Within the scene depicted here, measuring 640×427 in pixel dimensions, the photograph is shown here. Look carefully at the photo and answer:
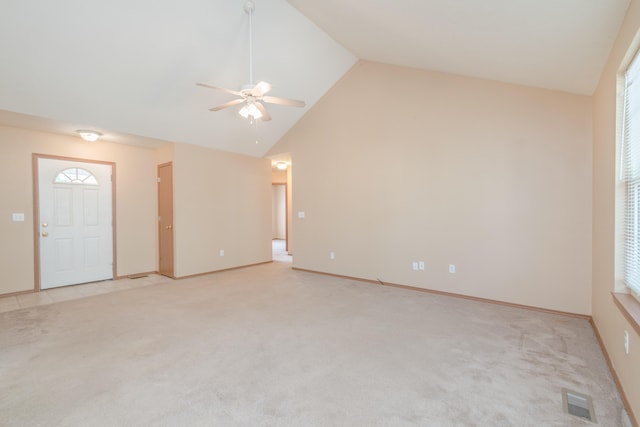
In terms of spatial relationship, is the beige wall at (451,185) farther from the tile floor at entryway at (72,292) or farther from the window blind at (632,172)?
the tile floor at entryway at (72,292)

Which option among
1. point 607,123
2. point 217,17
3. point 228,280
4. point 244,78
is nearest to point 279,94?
point 244,78

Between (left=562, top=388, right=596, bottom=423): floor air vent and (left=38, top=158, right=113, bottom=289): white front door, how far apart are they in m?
6.30

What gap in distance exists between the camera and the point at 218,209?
589cm

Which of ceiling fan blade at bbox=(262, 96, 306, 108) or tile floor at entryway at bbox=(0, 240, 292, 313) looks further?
tile floor at entryway at bbox=(0, 240, 292, 313)

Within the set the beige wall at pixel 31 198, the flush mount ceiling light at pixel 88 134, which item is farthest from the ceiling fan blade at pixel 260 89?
the beige wall at pixel 31 198

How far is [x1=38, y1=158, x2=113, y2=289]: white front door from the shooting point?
461 centimetres

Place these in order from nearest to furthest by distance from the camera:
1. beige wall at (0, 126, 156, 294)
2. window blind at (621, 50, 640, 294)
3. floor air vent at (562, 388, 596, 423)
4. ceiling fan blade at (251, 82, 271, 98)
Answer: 1. floor air vent at (562, 388, 596, 423)
2. window blind at (621, 50, 640, 294)
3. ceiling fan blade at (251, 82, 271, 98)
4. beige wall at (0, 126, 156, 294)

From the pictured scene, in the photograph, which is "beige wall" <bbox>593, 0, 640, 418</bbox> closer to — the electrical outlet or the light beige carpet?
the electrical outlet

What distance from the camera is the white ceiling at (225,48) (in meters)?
2.44

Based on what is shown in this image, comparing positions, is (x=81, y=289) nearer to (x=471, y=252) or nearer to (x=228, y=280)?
(x=228, y=280)

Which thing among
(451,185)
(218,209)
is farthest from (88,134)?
(451,185)

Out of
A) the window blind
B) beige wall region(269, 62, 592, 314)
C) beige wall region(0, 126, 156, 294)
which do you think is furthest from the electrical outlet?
beige wall region(0, 126, 156, 294)

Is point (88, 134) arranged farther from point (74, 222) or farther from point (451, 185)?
point (451, 185)

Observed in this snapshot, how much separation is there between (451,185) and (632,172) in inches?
86.3
